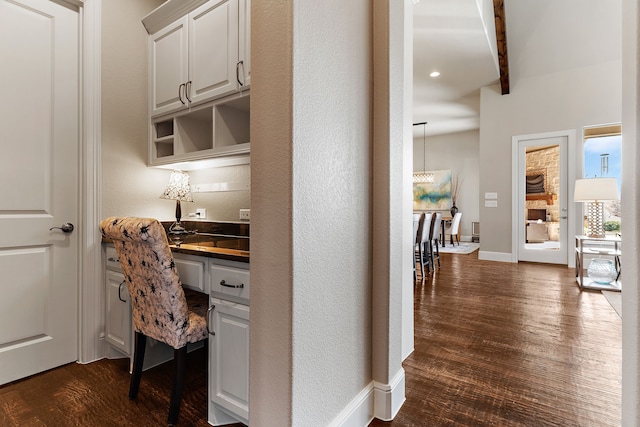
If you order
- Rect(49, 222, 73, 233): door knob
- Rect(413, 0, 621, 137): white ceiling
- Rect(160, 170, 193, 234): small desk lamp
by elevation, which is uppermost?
Rect(413, 0, 621, 137): white ceiling

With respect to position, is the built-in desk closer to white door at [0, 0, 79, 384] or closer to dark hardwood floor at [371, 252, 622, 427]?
dark hardwood floor at [371, 252, 622, 427]

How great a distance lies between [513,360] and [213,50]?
2875 millimetres

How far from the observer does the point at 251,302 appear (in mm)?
1132

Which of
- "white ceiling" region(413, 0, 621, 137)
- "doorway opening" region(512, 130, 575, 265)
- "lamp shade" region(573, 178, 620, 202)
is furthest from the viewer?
"doorway opening" region(512, 130, 575, 265)

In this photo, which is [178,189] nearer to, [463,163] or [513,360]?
[513,360]

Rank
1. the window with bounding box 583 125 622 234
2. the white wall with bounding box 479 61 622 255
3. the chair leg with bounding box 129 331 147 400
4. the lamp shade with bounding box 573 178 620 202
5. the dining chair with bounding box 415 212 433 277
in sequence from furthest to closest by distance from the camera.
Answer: the window with bounding box 583 125 622 234 < the white wall with bounding box 479 61 622 255 < the dining chair with bounding box 415 212 433 277 < the lamp shade with bounding box 573 178 620 202 < the chair leg with bounding box 129 331 147 400

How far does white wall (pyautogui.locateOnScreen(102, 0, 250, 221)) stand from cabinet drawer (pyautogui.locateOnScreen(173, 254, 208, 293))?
83cm

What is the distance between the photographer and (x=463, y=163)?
344 inches

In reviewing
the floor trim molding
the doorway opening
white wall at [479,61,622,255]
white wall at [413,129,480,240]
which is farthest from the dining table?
the doorway opening

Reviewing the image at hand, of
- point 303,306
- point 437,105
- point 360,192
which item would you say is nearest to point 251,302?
point 303,306

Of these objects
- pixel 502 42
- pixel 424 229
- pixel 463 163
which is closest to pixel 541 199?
pixel 424 229

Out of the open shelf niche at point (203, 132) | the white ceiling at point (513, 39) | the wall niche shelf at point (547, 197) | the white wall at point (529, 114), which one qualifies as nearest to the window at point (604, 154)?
the white wall at point (529, 114)

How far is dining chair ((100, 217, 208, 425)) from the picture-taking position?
136cm

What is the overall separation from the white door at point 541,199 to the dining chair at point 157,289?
18.9 feet
